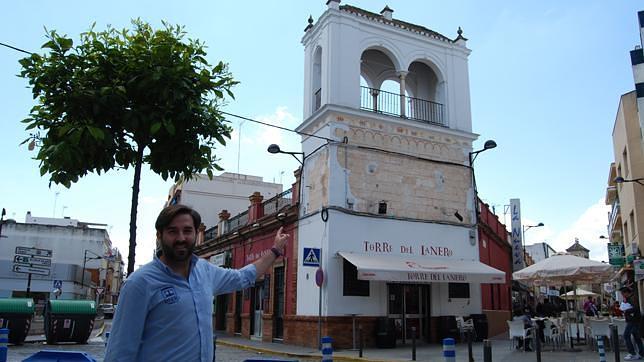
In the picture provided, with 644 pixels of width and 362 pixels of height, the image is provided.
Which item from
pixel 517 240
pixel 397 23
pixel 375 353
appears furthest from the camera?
pixel 517 240

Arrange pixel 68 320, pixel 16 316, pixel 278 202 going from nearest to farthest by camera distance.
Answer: pixel 16 316 → pixel 68 320 → pixel 278 202

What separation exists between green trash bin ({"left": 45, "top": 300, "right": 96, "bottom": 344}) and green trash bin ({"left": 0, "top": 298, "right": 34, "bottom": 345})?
60 cm

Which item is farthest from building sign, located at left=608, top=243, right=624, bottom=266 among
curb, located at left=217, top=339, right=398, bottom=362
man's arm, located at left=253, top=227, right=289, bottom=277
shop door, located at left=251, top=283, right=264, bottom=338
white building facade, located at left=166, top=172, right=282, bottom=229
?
man's arm, located at left=253, top=227, right=289, bottom=277

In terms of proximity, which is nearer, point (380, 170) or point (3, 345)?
point (3, 345)

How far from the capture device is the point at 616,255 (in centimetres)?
3005

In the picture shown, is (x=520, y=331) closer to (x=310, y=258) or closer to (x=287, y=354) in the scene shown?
(x=310, y=258)

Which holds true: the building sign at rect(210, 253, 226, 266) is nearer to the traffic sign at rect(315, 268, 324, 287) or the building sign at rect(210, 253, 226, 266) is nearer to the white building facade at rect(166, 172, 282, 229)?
the traffic sign at rect(315, 268, 324, 287)

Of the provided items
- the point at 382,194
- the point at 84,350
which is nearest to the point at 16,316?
the point at 84,350

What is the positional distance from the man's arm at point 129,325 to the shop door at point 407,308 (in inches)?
582

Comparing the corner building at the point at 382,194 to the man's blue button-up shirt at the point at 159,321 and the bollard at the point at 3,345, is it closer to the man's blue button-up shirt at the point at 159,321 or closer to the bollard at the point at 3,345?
the bollard at the point at 3,345

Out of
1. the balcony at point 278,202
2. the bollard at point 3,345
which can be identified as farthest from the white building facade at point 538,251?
the bollard at point 3,345

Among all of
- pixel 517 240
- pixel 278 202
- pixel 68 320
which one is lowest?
pixel 68 320

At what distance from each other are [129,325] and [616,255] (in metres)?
32.3

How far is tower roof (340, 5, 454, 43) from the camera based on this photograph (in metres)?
19.1
